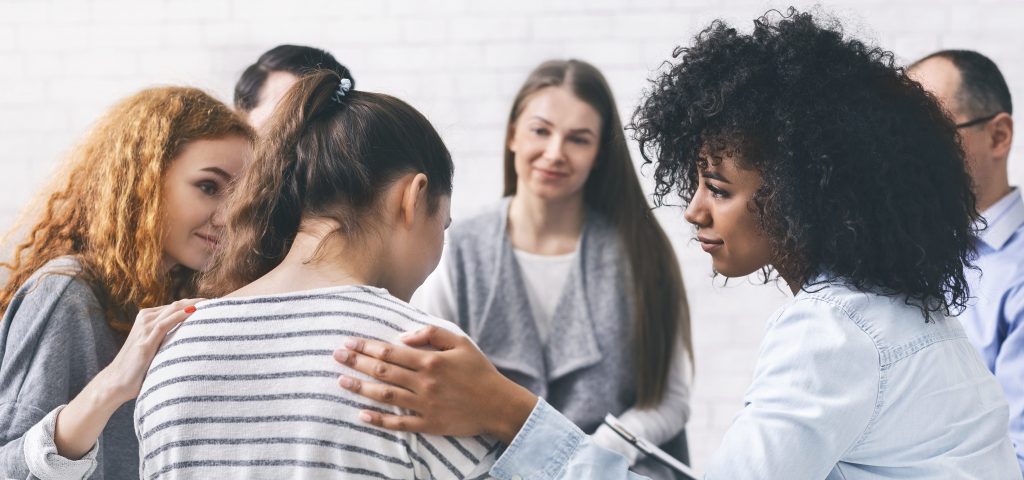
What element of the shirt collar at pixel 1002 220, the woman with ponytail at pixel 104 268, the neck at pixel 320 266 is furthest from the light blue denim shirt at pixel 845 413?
the shirt collar at pixel 1002 220

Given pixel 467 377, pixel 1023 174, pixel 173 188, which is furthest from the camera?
pixel 1023 174

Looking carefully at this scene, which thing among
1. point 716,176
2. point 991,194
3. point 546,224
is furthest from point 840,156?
point 546,224

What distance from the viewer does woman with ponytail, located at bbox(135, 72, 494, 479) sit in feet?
3.41

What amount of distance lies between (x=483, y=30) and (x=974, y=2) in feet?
5.15

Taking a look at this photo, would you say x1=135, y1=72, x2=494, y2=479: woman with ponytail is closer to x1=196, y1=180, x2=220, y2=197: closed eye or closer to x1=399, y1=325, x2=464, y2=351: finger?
x1=399, y1=325, x2=464, y2=351: finger

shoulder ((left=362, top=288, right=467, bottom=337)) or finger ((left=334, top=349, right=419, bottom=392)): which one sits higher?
shoulder ((left=362, top=288, right=467, bottom=337))

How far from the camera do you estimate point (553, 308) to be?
95.5 inches

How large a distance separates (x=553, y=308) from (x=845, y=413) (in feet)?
4.35

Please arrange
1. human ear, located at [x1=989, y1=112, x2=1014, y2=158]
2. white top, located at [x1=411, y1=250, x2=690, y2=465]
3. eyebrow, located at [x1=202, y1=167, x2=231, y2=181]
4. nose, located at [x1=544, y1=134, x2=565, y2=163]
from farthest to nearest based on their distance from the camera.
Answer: nose, located at [x1=544, y1=134, x2=565, y2=163] < white top, located at [x1=411, y1=250, x2=690, y2=465] < human ear, located at [x1=989, y1=112, x2=1014, y2=158] < eyebrow, located at [x1=202, y1=167, x2=231, y2=181]

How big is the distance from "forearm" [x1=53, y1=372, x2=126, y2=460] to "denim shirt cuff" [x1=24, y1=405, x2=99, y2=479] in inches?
0.4

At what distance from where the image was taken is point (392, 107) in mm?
1215

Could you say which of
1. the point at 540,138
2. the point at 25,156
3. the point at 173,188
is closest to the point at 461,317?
the point at 540,138

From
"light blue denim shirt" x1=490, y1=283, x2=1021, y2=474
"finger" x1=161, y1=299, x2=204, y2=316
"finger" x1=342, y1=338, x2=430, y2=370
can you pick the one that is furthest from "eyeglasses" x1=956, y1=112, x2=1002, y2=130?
"finger" x1=161, y1=299, x2=204, y2=316

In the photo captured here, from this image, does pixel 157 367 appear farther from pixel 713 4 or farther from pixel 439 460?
pixel 713 4
